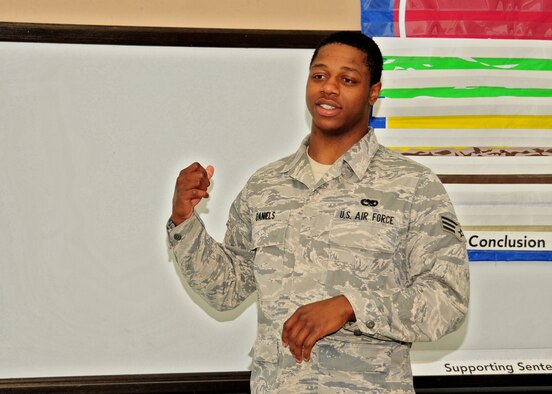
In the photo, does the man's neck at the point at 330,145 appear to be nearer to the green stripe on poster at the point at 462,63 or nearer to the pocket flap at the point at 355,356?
the pocket flap at the point at 355,356

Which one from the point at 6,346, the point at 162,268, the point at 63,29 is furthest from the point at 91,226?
the point at 63,29

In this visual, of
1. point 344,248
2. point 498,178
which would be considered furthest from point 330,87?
point 498,178

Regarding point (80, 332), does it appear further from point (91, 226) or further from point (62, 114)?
point (62, 114)

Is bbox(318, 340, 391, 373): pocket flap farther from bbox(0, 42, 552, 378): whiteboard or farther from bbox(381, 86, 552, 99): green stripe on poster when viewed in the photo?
bbox(381, 86, 552, 99): green stripe on poster

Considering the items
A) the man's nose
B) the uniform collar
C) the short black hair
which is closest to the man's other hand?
the uniform collar

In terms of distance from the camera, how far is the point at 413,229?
182 centimetres

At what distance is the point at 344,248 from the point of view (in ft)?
6.09

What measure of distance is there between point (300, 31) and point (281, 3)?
0.12 m

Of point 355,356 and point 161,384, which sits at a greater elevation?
point 355,356

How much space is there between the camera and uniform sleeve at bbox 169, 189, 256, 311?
6.31ft

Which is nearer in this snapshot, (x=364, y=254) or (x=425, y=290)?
(x=425, y=290)

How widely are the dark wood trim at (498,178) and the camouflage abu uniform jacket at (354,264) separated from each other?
94 cm

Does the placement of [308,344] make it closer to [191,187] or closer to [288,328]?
[288,328]

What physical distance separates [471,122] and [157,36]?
42.0 inches
